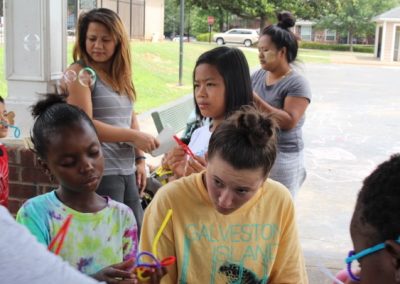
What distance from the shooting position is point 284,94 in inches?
132

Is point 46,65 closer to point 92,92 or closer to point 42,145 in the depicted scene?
point 92,92

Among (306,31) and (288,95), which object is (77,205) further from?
(306,31)

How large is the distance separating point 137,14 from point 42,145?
27954mm

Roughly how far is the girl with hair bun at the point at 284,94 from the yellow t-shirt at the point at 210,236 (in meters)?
1.37

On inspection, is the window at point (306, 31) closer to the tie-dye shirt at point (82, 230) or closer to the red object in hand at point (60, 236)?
the tie-dye shirt at point (82, 230)

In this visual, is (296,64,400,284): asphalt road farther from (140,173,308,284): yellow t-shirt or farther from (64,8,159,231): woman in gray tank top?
(140,173,308,284): yellow t-shirt

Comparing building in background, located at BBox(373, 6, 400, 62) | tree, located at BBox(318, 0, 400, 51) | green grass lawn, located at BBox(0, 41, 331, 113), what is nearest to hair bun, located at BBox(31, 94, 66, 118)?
green grass lawn, located at BBox(0, 41, 331, 113)

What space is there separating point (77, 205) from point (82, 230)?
11 centimetres

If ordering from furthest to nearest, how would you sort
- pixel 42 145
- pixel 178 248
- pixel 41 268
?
pixel 42 145
pixel 178 248
pixel 41 268

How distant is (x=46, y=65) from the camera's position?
3.68m

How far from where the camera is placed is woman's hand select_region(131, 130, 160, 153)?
2857mm

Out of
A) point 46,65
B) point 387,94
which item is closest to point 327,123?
point 387,94

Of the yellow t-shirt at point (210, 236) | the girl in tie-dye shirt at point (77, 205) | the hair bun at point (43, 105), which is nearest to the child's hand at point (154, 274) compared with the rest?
the yellow t-shirt at point (210, 236)

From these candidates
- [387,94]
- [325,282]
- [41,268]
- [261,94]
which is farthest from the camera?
[387,94]
